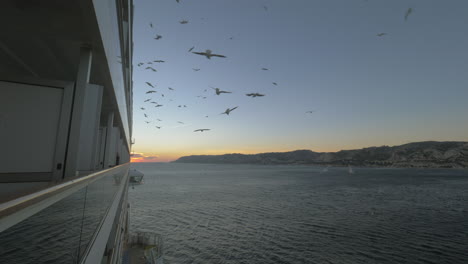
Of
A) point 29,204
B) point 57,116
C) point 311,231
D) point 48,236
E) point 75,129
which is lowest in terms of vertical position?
point 311,231

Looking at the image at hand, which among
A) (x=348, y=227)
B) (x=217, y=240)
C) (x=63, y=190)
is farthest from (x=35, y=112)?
(x=348, y=227)

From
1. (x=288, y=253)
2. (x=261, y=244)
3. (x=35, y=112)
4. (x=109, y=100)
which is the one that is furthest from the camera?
(x=261, y=244)

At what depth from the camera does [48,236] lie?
5.13 feet

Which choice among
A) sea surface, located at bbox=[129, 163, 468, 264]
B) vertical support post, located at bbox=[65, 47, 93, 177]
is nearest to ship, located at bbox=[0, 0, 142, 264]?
vertical support post, located at bbox=[65, 47, 93, 177]

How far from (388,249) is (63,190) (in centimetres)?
2746

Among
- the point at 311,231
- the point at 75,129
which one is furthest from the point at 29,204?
the point at 311,231

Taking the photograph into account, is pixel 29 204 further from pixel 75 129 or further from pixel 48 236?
pixel 75 129

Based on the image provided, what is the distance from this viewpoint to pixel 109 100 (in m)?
7.64

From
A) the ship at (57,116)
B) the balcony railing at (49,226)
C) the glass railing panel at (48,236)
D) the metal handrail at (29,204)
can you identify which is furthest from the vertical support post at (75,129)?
the metal handrail at (29,204)

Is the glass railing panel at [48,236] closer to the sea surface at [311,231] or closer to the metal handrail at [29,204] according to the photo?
the metal handrail at [29,204]

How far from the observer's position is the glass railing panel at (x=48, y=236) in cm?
105

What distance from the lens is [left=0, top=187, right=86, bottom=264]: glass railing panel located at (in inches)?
41.2

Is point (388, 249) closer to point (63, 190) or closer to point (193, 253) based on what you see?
point (193, 253)

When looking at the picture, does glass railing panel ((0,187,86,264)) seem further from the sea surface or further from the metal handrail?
the sea surface
